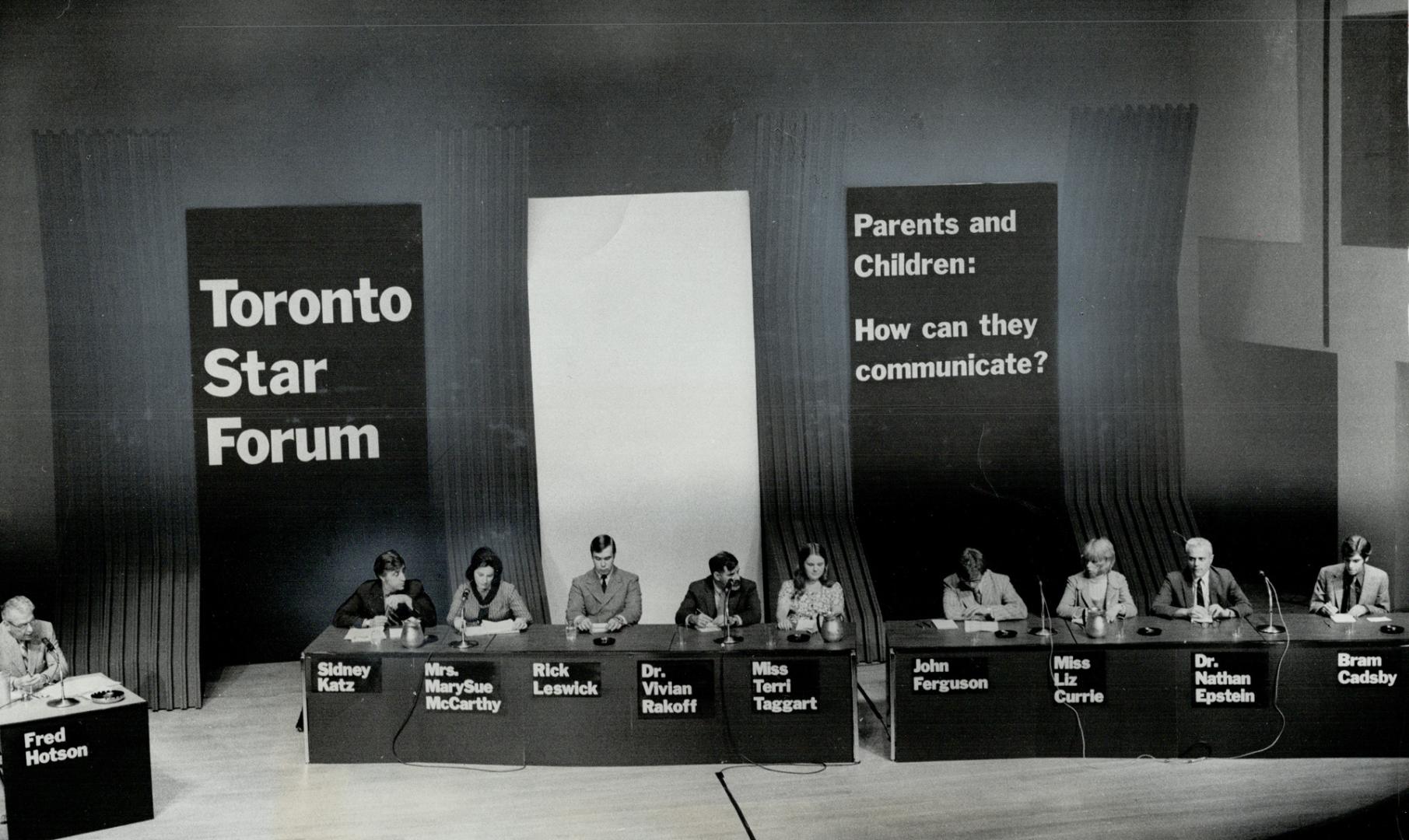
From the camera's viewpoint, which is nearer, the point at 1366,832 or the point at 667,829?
the point at 1366,832

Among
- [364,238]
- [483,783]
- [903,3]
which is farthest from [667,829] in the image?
[903,3]

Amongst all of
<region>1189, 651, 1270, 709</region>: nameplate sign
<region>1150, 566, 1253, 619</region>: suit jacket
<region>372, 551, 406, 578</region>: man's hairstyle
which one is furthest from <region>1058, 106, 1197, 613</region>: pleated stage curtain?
<region>372, 551, 406, 578</region>: man's hairstyle

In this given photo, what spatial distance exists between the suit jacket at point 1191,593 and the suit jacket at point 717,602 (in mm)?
2025

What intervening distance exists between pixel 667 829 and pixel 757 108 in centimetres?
412

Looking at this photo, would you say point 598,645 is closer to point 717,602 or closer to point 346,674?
point 717,602

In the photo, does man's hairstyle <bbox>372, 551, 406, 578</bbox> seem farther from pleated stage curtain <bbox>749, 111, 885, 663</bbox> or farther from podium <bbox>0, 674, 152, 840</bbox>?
pleated stage curtain <bbox>749, 111, 885, 663</bbox>

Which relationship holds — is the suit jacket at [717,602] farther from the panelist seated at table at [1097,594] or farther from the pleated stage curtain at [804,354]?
the panelist seated at table at [1097,594]

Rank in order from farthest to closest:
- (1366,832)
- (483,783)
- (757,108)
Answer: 1. (757,108)
2. (483,783)
3. (1366,832)

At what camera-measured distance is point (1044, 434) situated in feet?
26.5

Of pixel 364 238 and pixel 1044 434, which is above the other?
pixel 364 238

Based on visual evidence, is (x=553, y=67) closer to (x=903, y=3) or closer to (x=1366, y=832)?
(x=903, y=3)

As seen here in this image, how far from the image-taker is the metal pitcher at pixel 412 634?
6371 mm

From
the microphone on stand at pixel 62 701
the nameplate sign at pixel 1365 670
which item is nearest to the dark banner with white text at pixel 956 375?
the nameplate sign at pixel 1365 670

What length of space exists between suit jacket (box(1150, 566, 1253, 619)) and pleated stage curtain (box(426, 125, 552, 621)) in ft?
11.3
